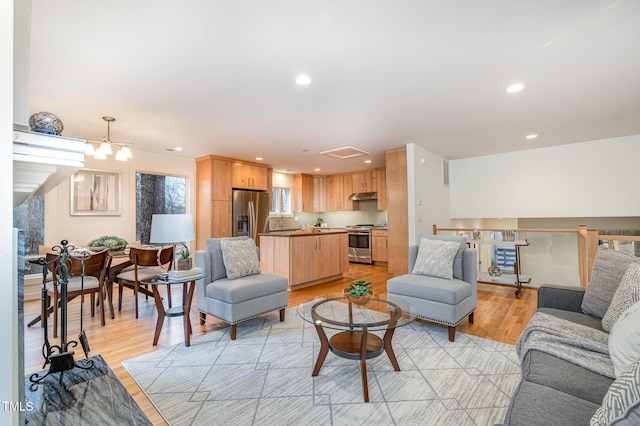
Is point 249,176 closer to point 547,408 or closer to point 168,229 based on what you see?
point 168,229

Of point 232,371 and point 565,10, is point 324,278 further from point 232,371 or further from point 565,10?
point 565,10

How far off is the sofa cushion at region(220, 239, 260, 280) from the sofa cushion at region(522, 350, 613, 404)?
2.51 metres

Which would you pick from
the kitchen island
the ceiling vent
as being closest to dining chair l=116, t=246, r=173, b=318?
the kitchen island

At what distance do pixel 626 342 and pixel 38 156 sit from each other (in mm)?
2165

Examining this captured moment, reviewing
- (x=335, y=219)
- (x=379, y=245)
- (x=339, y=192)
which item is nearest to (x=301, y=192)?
(x=339, y=192)

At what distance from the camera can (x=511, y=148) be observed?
5414mm

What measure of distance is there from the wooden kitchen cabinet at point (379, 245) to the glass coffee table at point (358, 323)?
14.7ft

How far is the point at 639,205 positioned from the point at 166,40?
689 centimetres

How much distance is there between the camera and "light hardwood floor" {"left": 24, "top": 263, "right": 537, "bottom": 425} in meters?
2.34

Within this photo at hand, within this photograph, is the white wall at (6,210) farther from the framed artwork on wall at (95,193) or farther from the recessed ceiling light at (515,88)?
the framed artwork on wall at (95,193)

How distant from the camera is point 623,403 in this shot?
71cm

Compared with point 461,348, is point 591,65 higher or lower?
higher

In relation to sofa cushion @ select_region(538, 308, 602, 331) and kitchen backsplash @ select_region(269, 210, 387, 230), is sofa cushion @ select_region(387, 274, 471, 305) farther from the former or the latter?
kitchen backsplash @ select_region(269, 210, 387, 230)

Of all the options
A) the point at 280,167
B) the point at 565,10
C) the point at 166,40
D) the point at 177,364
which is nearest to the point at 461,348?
the point at 177,364
